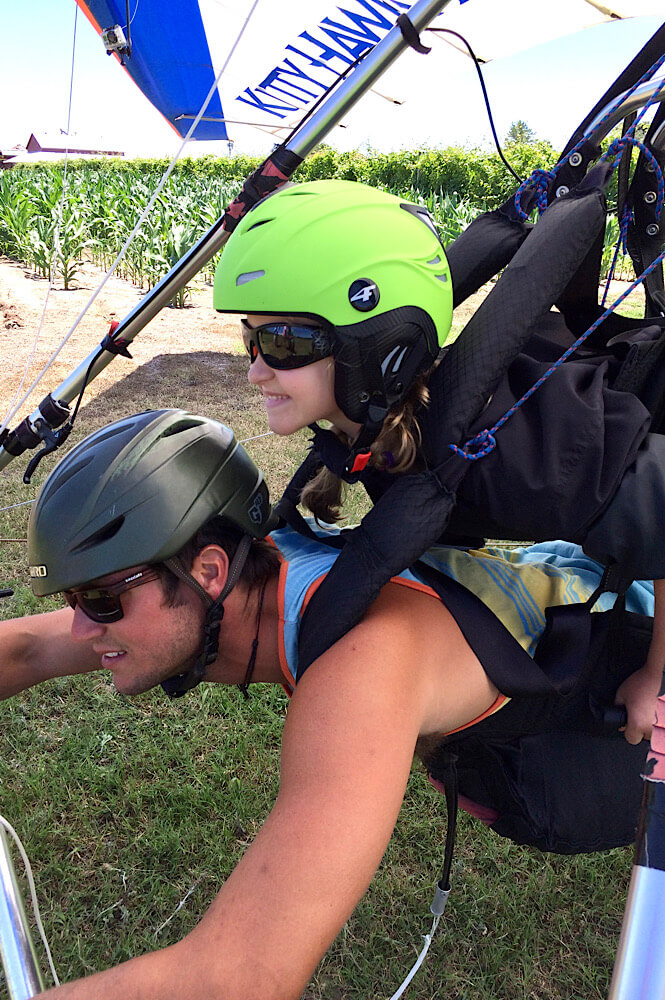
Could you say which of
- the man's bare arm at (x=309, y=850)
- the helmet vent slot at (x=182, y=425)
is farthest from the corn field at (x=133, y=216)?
the man's bare arm at (x=309, y=850)

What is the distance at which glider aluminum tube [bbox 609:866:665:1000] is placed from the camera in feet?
2.33

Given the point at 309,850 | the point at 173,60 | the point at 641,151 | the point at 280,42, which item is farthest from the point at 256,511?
the point at 173,60

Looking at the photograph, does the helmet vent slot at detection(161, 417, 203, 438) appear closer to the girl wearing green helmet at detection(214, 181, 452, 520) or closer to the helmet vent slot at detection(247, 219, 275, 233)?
the girl wearing green helmet at detection(214, 181, 452, 520)

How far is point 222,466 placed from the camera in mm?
1933

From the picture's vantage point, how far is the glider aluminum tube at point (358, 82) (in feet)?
7.59

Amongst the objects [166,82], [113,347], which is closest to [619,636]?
[113,347]

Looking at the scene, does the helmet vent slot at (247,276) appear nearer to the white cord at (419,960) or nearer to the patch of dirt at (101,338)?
the white cord at (419,960)

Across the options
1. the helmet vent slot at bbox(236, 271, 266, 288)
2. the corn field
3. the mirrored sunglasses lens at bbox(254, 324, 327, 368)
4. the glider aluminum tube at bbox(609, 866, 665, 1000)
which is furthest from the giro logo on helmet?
the corn field

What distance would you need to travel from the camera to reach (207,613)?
1.89 meters

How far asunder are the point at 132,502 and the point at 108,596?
0.75 ft

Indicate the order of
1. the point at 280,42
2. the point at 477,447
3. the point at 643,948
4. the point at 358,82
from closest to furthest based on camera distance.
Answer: the point at 643,948 → the point at 477,447 → the point at 358,82 → the point at 280,42

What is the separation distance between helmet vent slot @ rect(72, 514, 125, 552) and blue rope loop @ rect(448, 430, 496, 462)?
783 mm

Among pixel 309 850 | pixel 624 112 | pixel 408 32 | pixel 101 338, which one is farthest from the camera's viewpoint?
pixel 101 338

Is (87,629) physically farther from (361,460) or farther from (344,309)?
(344,309)
